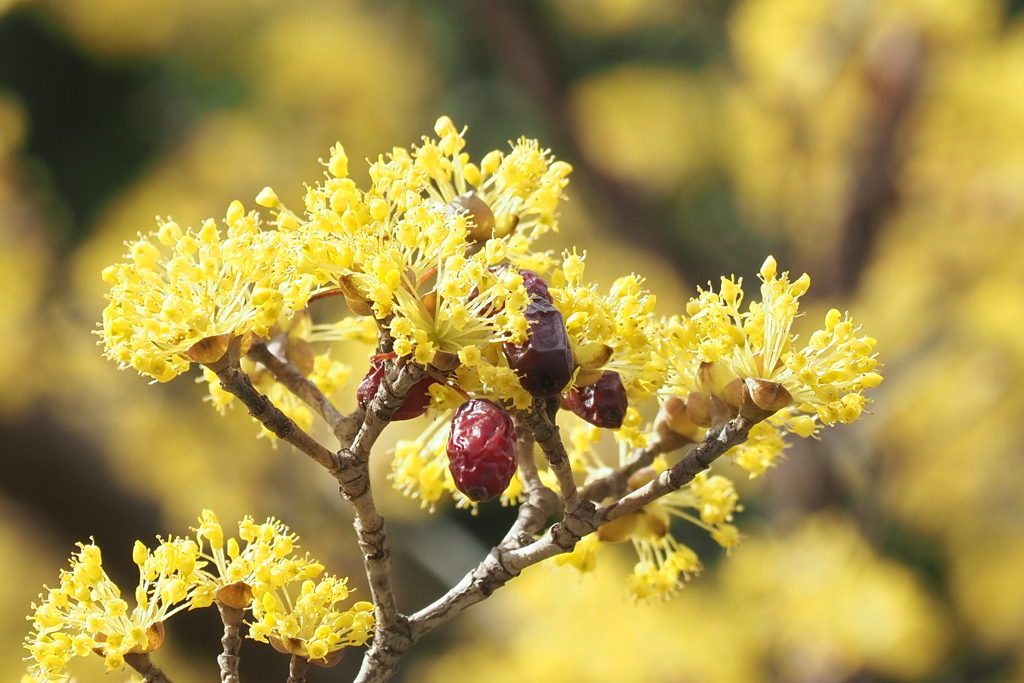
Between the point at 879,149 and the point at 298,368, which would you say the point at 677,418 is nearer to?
the point at 298,368

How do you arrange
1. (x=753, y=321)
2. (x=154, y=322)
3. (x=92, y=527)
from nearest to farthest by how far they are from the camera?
(x=154, y=322) → (x=753, y=321) → (x=92, y=527)

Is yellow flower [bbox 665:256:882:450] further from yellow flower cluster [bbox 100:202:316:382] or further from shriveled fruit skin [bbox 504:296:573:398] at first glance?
yellow flower cluster [bbox 100:202:316:382]

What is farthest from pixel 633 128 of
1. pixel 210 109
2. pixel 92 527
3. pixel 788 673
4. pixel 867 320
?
pixel 92 527

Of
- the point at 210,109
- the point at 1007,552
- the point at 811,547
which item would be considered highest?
the point at 210,109

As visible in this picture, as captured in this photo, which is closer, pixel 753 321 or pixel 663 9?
pixel 753 321

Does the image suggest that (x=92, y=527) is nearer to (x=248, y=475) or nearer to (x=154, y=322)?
(x=248, y=475)

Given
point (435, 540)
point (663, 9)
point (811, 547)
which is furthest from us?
point (663, 9)

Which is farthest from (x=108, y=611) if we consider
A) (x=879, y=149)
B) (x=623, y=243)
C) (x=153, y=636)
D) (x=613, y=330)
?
(x=879, y=149)
